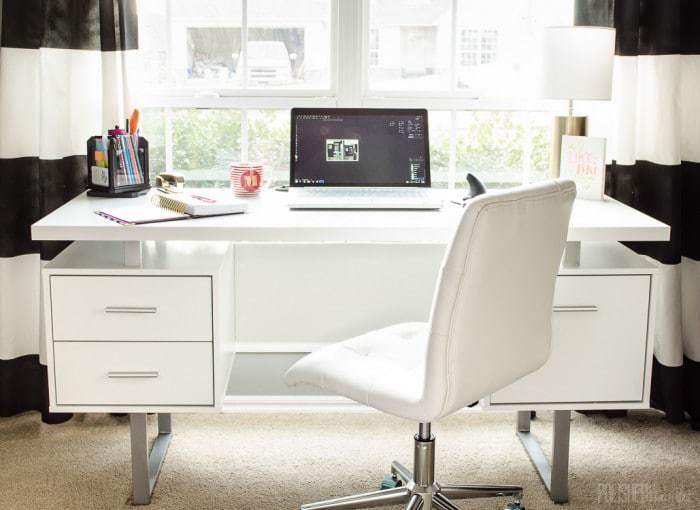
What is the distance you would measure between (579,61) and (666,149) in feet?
1.42

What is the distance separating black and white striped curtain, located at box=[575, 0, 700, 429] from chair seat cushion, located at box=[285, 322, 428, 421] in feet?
3.05

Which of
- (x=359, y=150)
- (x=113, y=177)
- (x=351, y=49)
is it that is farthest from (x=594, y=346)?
→ (x=113, y=177)

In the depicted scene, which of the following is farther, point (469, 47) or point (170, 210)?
point (469, 47)

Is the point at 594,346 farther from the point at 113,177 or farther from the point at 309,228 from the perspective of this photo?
the point at 113,177

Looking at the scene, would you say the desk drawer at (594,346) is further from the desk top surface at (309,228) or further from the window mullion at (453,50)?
the window mullion at (453,50)

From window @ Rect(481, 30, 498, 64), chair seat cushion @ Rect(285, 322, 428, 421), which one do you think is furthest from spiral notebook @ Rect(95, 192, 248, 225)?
window @ Rect(481, 30, 498, 64)

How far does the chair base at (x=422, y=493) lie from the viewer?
7.39ft

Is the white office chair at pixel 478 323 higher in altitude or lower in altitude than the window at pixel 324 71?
lower

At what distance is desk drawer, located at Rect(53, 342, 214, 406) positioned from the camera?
2.31m

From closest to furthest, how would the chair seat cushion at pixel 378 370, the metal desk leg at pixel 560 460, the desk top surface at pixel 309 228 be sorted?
the chair seat cushion at pixel 378 370 → the desk top surface at pixel 309 228 → the metal desk leg at pixel 560 460

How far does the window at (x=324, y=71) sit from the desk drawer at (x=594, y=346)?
89 centimetres

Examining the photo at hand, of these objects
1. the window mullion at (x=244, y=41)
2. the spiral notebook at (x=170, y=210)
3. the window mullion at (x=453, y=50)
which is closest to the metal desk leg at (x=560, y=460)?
the spiral notebook at (x=170, y=210)

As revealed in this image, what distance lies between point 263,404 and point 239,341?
0.75ft

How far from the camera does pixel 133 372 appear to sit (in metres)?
2.32
